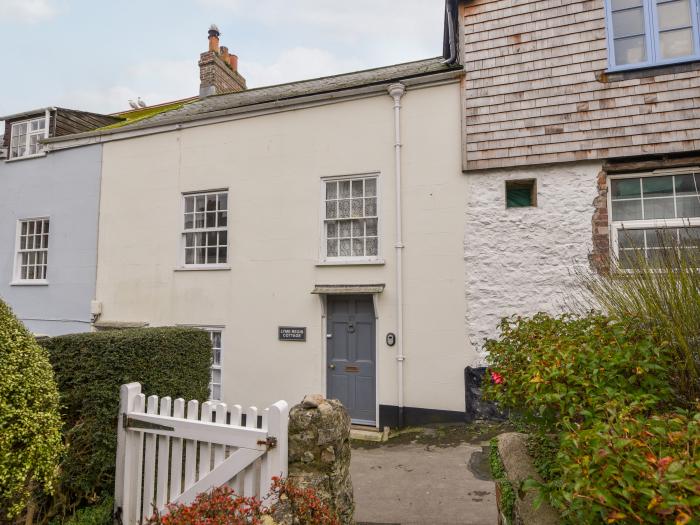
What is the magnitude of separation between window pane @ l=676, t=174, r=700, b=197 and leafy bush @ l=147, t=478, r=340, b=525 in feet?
24.6

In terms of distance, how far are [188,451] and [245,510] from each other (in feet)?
3.93

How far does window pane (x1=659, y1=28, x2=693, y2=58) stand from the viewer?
733 centimetres

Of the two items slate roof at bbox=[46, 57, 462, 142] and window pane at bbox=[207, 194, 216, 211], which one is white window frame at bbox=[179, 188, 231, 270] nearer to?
window pane at bbox=[207, 194, 216, 211]

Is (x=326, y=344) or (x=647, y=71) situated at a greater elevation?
(x=647, y=71)

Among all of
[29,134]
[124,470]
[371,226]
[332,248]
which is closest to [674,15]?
[371,226]

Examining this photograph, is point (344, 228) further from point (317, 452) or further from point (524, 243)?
point (317, 452)

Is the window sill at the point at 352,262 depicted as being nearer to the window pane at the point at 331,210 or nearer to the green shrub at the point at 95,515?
the window pane at the point at 331,210

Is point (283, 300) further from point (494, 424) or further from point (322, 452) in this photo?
point (322, 452)

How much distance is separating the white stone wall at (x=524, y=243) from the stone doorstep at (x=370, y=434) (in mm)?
2118

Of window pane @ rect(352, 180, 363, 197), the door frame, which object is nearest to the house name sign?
the door frame

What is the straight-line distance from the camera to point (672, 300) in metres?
3.35

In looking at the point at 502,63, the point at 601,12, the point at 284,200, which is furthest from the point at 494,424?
the point at 601,12

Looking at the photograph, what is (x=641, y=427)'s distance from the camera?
207 centimetres

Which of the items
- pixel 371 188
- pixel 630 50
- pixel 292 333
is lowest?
pixel 292 333
